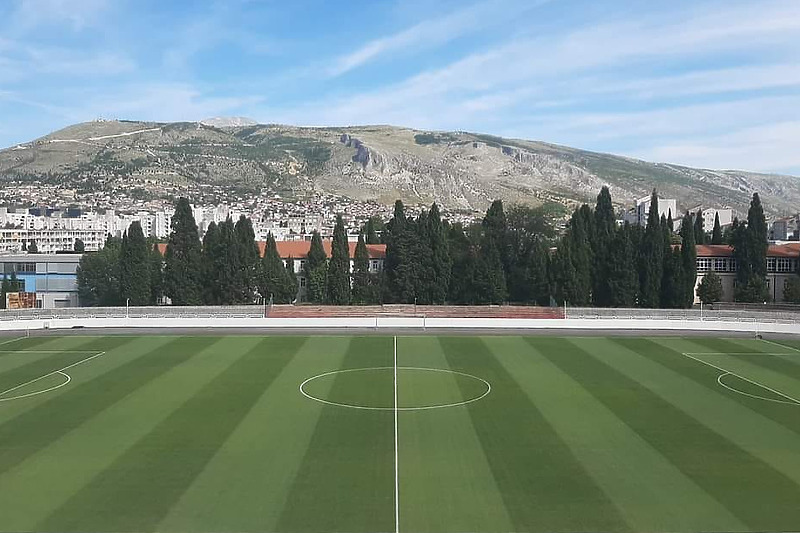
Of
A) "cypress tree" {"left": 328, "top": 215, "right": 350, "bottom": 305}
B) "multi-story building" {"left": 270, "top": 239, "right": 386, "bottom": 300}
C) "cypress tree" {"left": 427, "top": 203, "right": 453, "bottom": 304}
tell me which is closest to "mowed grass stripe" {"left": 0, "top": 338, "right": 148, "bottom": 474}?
"cypress tree" {"left": 328, "top": 215, "right": 350, "bottom": 305}

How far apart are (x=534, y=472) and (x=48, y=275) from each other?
73.9 metres

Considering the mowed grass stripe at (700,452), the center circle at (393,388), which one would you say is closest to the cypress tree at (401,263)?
the center circle at (393,388)

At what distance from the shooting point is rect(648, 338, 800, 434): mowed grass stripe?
2439cm

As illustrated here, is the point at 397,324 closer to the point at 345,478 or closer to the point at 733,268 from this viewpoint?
the point at 345,478

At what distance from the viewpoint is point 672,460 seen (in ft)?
63.4

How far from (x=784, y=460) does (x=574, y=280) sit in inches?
1677

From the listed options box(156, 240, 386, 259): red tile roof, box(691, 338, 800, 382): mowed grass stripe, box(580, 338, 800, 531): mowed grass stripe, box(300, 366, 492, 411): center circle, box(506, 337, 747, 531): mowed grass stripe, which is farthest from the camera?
box(156, 240, 386, 259): red tile roof

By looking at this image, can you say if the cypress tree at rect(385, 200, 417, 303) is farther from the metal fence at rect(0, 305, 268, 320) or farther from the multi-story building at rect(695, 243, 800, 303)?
the multi-story building at rect(695, 243, 800, 303)

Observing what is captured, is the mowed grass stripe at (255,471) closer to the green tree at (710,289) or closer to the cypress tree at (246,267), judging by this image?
the cypress tree at (246,267)

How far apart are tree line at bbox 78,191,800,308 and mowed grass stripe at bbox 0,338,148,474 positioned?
3139 centimetres

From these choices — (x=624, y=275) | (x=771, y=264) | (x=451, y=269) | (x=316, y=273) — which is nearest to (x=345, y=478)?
(x=624, y=275)

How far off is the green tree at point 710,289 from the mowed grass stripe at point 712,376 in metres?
25.2

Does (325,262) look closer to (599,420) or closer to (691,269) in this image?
(691,269)

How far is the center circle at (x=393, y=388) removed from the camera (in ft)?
84.6
